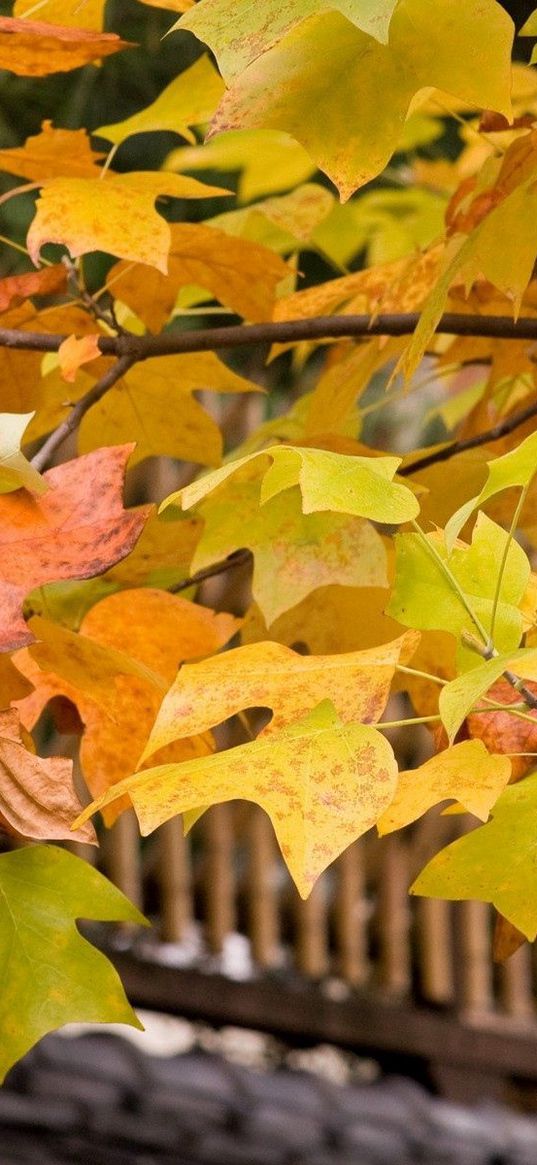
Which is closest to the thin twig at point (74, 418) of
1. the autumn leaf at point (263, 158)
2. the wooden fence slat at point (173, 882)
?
the autumn leaf at point (263, 158)

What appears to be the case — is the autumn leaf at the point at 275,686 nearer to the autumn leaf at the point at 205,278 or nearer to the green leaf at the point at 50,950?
the green leaf at the point at 50,950

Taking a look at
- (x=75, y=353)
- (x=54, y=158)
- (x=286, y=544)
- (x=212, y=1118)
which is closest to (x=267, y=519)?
(x=286, y=544)

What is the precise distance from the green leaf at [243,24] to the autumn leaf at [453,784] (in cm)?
30

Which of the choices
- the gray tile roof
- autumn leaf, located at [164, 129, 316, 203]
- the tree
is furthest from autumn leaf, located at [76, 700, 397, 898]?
the gray tile roof

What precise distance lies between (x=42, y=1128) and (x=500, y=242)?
60.5 inches

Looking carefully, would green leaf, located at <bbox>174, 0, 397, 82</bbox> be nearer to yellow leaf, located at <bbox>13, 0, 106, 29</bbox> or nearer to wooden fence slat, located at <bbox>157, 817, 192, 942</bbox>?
yellow leaf, located at <bbox>13, 0, 106, 29</bbox>

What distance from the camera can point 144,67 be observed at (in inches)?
86.6

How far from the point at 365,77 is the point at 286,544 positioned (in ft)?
0.77

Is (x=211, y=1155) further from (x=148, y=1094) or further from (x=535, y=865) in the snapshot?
(x=535, y=865)

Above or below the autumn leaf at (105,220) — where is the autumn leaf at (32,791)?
below

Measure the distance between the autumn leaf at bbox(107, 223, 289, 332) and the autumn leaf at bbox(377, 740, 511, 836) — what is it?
1.22 feet

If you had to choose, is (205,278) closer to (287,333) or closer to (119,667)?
(287,333)

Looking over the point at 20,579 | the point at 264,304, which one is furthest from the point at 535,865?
the point at 264,304

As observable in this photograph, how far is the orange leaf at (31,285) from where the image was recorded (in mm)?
749
